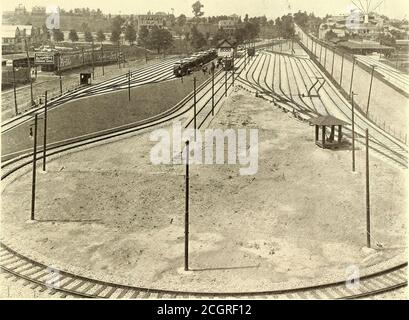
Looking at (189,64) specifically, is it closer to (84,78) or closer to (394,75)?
(84,78)

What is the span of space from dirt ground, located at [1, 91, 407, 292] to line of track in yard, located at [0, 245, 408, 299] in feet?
1.44

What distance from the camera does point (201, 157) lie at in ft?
109

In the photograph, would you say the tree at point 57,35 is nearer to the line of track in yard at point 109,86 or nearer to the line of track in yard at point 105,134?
the line of track in yard at point 109,86

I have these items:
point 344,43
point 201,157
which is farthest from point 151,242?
point 344,43

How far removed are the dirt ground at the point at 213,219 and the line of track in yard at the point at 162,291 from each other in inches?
17.3

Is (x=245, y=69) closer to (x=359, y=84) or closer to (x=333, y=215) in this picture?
(x=359, y=84)

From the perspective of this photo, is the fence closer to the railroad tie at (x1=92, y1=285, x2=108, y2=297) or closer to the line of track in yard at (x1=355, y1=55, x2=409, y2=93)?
the railroad tie at (x1=92, y1=285, x2=108, y2=297)

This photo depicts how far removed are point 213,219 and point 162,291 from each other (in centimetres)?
690

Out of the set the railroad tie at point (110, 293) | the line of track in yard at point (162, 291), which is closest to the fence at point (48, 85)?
the line of track in yard at point (162, 291)

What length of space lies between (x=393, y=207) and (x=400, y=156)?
10716 mm

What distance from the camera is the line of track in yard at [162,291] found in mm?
16891

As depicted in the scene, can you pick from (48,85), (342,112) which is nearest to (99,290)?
(342,112)

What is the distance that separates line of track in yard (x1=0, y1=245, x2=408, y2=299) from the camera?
1689 centimetres

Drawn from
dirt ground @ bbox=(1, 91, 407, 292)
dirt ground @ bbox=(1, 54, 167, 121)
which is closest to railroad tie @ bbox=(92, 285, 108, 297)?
dirt ground @ bbox=(1, 91, 407, 292)
